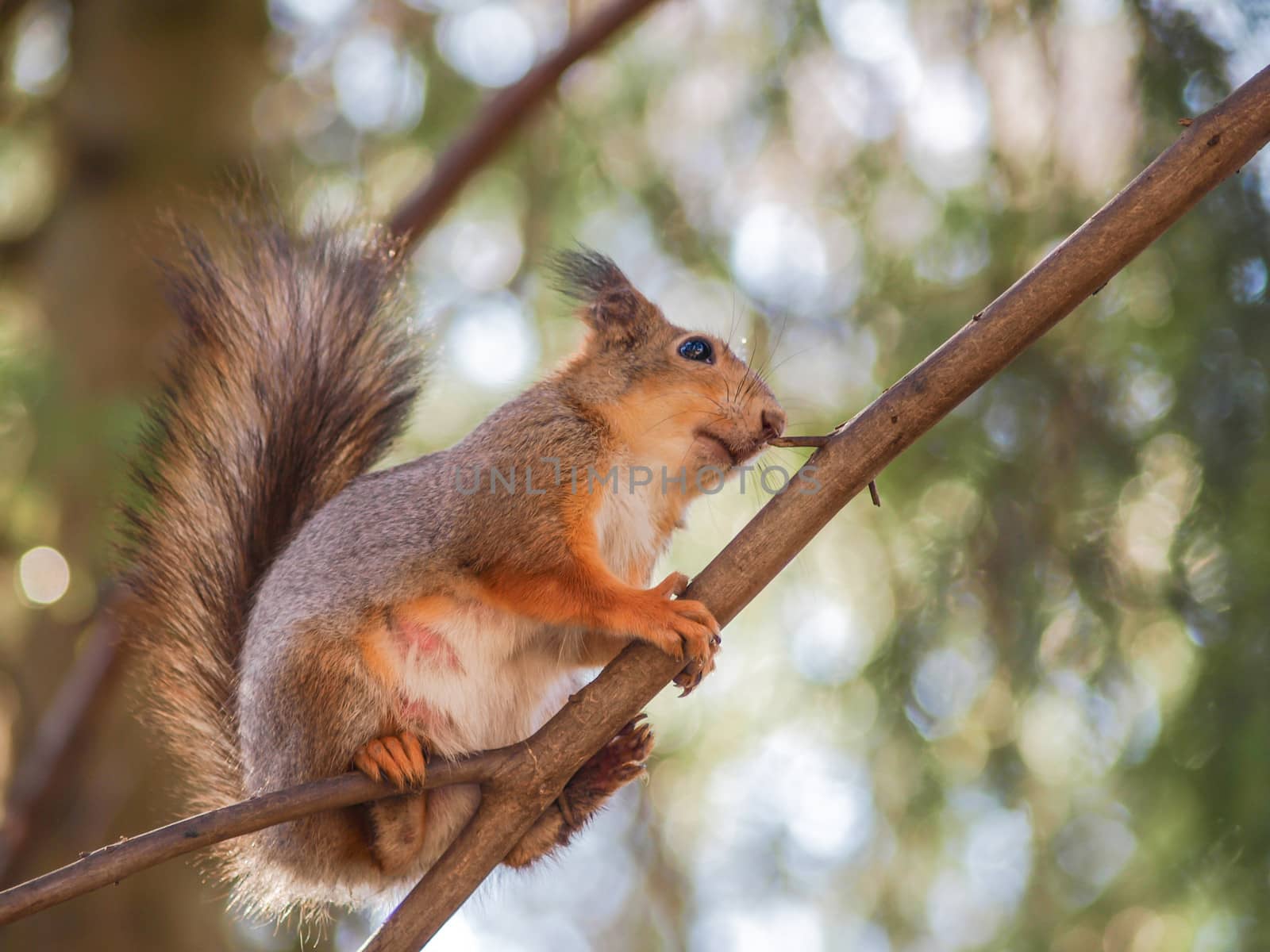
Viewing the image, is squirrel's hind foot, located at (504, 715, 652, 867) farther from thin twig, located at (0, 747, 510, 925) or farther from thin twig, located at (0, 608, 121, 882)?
thin twig, located at (0, 608, 121, 882)

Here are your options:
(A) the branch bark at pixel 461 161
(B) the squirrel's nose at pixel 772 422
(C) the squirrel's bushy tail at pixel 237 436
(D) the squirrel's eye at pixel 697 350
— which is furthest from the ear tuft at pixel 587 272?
(A) the branch bark at pixel 461 161

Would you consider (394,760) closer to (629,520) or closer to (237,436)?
(629,520)

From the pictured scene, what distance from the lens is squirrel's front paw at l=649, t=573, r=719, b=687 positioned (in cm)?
182

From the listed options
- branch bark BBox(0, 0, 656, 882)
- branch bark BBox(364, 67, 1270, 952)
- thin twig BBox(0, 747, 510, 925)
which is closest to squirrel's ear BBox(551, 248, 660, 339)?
branch bark BBox(0, 0, 656, 882)

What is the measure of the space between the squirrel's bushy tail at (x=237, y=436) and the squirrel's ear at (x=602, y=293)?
14.9 inches

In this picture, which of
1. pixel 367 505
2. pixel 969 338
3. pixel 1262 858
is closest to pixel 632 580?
pixel 367 505

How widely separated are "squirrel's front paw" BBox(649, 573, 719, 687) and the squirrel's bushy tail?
1054mm

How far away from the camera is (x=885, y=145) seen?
3705 mm

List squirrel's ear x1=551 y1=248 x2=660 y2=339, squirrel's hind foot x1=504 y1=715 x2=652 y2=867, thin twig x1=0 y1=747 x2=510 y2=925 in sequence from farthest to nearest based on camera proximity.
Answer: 1. squirrel's ear x1=551 y1=248 x2=660 y2=339
2. squirrel's hind foot x1=504 y1=715 x2=652 y2=867
3. thin twig x1=0 y1=747 x2=510 y2=925

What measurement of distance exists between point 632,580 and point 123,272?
2.29m

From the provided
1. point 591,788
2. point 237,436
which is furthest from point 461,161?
point 591,788

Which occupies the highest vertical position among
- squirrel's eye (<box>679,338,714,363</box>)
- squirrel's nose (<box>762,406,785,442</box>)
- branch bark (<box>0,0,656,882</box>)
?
branch bark (<box>0,0,656,882</box>)

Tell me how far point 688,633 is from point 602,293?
3.47ft

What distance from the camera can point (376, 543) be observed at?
2197 mm
